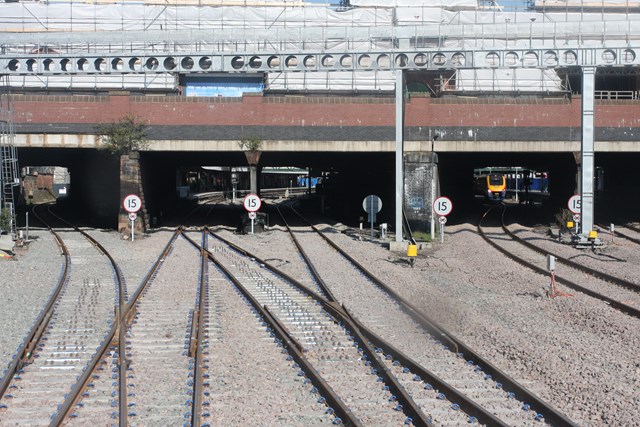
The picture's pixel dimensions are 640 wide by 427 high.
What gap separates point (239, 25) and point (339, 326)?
40050 mm

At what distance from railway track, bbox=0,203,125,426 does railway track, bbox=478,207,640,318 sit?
907 centimetres

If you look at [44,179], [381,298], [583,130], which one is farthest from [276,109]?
[44,179]

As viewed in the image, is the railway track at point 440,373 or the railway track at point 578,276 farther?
the railway track at point 578,276

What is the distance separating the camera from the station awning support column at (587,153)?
84.5 feet

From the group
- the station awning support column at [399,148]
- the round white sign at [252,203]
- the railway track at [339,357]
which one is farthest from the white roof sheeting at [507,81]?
the railway track at [339,357]

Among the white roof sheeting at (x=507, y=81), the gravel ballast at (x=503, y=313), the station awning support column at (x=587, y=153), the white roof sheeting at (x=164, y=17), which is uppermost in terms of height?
the white roof sheeting at (x=164, y=17)

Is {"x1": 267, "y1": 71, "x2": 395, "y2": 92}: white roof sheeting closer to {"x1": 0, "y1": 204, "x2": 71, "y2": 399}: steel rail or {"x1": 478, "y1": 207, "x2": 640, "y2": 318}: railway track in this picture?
{"x1": 478, "y1": 207, "x2": 640, "y2": 318}: railway track

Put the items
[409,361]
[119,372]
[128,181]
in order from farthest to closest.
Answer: [128,181], [409,361], [119,372]

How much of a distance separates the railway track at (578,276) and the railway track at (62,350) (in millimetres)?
9070

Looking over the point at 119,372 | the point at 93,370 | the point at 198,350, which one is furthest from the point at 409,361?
the point at 93,370

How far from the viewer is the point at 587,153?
25.9 m

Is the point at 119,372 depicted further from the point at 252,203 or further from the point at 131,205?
the point at 252,203

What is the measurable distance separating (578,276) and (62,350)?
523 inches

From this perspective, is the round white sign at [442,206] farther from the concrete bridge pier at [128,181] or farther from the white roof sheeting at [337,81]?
the white roof sheeting at [337,81]
